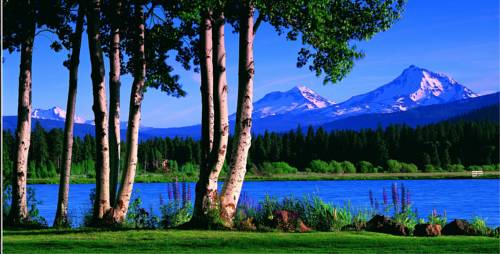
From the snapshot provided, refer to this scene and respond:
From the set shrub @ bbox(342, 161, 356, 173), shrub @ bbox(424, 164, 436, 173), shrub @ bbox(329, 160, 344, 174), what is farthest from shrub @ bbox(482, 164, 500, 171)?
shrub @ bbox(329, 160, 344, 174)

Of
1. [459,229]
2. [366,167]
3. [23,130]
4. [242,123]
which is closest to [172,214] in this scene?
[242,123]

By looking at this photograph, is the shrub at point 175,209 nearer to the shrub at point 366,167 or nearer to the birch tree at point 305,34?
the birch tree at point 305,34

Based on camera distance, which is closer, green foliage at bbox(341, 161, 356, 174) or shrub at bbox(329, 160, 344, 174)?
shrub at bbox(329, 160, 344, 174)

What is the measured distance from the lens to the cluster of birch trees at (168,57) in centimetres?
1684

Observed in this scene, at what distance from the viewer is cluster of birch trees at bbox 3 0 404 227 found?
55.3 ft

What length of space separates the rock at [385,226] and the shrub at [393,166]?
11882cm

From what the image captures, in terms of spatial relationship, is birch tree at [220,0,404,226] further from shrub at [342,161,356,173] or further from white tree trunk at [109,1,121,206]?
shrub at [342,161,356,173]

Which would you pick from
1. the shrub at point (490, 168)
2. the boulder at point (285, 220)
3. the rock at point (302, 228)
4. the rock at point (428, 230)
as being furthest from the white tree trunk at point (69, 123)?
the shrub at point (490, 168)

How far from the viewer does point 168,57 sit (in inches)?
857

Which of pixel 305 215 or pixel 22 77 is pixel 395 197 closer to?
pixel 305 215

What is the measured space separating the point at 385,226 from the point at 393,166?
399 feet

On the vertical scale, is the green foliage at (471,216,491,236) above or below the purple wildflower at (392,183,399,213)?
below

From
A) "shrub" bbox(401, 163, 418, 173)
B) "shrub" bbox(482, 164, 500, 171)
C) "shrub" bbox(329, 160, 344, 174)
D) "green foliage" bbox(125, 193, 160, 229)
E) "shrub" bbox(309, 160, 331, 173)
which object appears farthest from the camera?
"shrub" bbox(309, 160, 331, 173)

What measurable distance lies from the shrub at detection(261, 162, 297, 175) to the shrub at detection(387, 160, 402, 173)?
1714 cm
